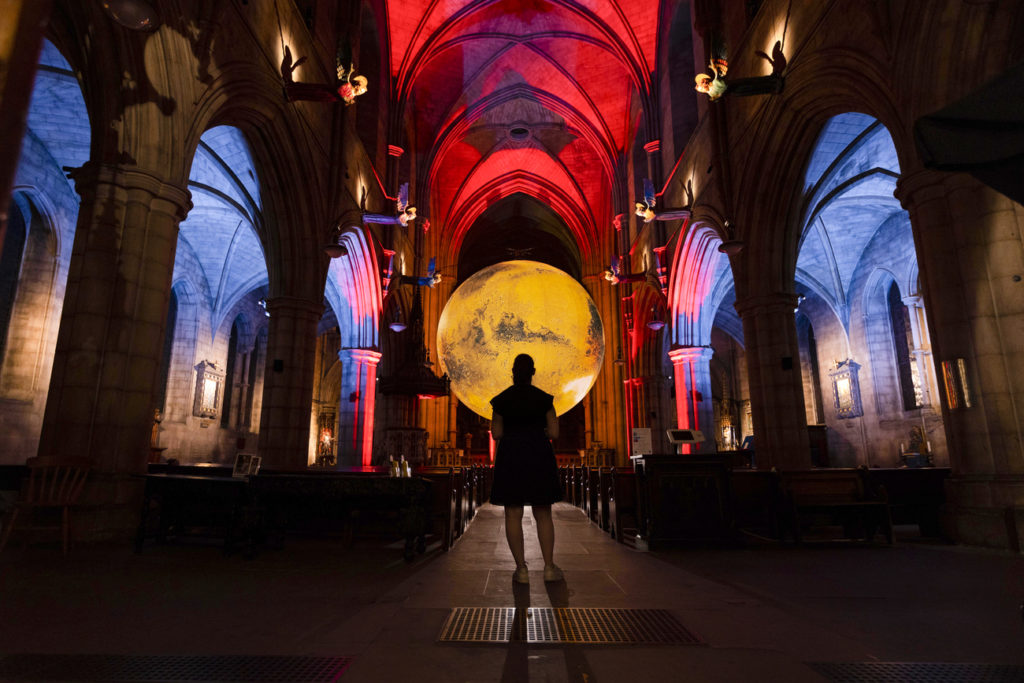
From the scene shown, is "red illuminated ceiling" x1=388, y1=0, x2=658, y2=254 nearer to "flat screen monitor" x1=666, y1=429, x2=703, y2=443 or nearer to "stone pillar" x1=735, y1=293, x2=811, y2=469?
"stone pillar" x1=735, y1=293, x2=811, y2=469

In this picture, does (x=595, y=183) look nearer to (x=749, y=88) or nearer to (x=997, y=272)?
(x=749, y=88)

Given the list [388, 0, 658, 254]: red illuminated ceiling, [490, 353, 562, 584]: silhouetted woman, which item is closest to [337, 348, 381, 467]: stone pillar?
[388, 0, 658, 254]: red illuminated ceiling

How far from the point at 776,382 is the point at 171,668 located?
9.91 metres

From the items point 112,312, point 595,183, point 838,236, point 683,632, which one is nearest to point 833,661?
point 683,632

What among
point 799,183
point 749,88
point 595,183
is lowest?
point 799,183

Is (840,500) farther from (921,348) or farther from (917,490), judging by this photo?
(921,348)

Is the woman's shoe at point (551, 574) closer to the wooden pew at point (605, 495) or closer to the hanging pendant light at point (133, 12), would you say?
the wooden pew at point (605, 495)

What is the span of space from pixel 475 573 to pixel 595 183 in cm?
2586

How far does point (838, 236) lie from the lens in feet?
58.2

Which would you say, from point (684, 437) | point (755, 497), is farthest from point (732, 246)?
point (755, 497)

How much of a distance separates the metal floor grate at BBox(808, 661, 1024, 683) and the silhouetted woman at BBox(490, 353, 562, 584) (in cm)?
194

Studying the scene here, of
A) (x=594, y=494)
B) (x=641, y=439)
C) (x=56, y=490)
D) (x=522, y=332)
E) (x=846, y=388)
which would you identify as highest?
(x=522, y=332)

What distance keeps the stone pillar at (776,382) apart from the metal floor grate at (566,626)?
299 inches

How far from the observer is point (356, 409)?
1634cm
